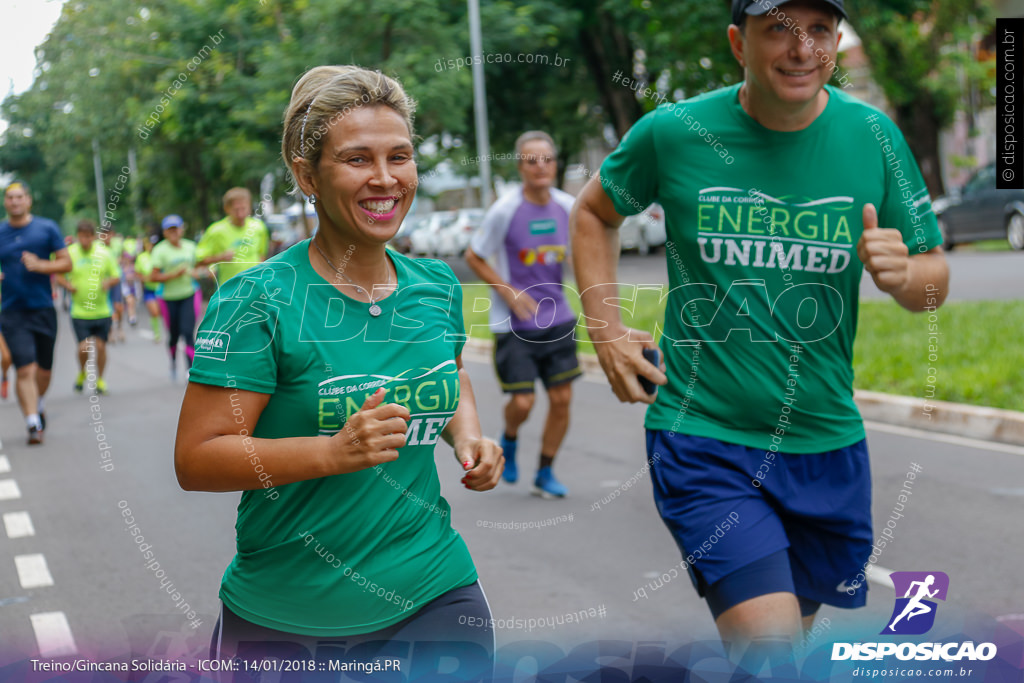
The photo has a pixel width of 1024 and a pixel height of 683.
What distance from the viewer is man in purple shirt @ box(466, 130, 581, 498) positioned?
6.42 meters

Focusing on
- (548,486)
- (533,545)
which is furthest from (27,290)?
(533,545)

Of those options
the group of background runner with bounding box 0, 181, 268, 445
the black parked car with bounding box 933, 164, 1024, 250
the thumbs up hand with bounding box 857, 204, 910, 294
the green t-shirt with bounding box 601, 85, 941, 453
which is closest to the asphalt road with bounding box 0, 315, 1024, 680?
the group of background runner with bounding box 0, 181, 268, 445

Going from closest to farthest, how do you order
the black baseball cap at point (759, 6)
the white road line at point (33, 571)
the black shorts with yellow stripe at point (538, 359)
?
the black baseball cap at point (759, 6) → the white road line at point (33, 571) → the black shorts with yellow stripe at point (538, 359)

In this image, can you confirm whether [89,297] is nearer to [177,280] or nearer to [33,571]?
[177,280]

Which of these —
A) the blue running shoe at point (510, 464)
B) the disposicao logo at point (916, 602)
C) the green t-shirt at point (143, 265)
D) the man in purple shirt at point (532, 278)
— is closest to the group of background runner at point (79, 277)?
the man in purple shirt at point (532, 278)

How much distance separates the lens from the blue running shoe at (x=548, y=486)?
6.27 metres

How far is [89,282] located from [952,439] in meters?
8.53

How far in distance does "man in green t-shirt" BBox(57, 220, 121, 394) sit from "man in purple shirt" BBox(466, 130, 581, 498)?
19.1ft

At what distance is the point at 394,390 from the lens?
220 centimetres

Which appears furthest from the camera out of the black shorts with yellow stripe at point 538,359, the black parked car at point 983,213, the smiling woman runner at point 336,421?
the black parked car at point 983,213

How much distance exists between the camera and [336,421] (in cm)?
214

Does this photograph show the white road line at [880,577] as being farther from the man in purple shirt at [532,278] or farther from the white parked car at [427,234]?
the white parked car at [427,234]

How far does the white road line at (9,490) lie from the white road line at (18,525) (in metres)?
0.43

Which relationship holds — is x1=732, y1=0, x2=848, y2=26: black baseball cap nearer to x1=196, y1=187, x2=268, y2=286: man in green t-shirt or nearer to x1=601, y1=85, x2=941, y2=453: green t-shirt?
x1=601, y1=85, x2=941, y2=453: green t-shirt
